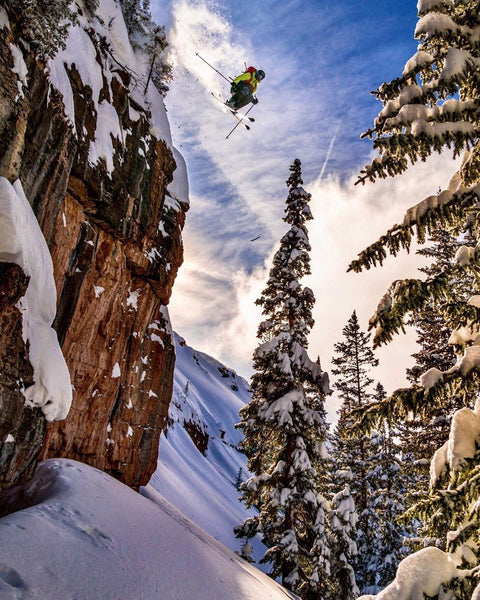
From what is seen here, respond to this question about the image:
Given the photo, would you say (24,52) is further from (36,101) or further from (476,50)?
(476,50)

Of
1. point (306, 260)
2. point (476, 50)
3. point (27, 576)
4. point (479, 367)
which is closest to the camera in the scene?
point (479, 367)

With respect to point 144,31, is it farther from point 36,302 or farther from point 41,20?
point 36,302

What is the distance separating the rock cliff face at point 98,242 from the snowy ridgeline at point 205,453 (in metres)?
11.4

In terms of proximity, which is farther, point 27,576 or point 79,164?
point 79,164

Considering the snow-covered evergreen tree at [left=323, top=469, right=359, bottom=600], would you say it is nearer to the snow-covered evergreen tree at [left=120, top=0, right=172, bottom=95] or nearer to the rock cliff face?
the rock cliff face

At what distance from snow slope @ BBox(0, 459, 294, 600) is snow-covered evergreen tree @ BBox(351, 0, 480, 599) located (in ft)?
11.7

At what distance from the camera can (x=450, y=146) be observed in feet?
14.3

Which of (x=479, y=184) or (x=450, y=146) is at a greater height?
(x=450, y=146)

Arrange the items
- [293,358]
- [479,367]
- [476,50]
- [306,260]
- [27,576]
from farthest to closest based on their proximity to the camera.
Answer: [306,260], [293,358], [476,50], [27,576], [479,367]

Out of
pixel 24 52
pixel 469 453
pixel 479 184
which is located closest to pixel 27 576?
pixel 469 453

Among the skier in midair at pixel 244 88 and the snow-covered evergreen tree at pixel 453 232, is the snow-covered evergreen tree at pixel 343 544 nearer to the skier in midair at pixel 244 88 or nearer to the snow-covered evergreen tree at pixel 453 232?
the snow-covered evergreen tree at pixel 453 232

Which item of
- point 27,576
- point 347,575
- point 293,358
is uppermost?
point 293,358

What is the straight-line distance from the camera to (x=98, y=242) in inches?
462

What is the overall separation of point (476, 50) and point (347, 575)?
19301mm
